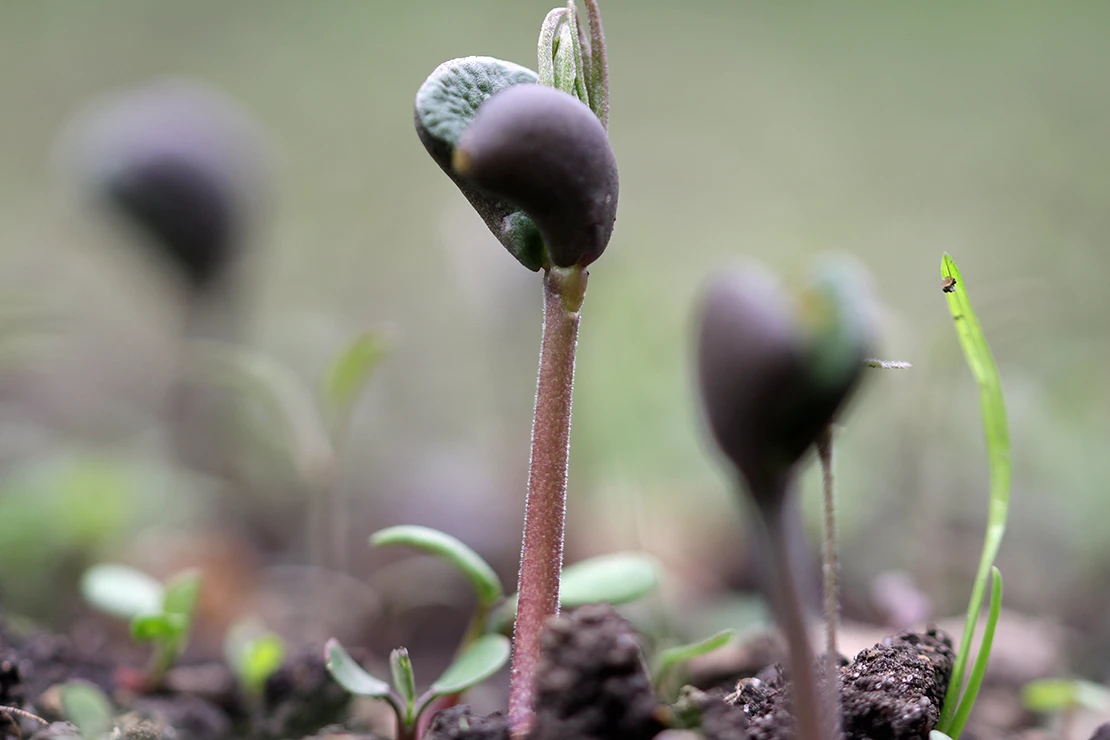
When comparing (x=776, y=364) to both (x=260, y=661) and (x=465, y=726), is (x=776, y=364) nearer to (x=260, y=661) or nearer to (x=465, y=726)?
(x=465, y=726)

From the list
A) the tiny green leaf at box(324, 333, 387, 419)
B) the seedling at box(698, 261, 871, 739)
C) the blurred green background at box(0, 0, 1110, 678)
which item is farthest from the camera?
the blurred green background at box(0, 0, 1110, 678)

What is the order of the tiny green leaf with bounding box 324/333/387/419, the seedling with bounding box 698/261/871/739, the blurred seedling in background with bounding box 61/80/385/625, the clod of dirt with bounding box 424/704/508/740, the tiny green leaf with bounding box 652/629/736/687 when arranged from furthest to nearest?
1. the blurred seedling in background with bounding box 61/80/385/625
2. the tiny green leaf with bounding box 324/333/387/419
3. the tiny green leaf with bounding box 652/629/736/687
4. the clod of dirt with bounding box 424/704/508/740
5. the seedling with bounding box 698/261/871/739

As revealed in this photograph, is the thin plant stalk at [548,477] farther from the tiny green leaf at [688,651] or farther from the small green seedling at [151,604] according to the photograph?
the small green seedling at [151,604]

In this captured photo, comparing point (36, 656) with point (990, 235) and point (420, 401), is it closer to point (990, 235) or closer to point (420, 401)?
point (420, 401)

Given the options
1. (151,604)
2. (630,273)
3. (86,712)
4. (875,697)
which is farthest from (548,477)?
(630,273)

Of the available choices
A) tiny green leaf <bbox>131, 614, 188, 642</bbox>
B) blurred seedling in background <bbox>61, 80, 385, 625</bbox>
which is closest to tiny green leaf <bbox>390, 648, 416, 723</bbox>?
tiny green leaf <bbox>131, 614, 188, 642</bbox>

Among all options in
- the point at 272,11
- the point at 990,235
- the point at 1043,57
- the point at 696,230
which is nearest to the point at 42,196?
the point at 272,11

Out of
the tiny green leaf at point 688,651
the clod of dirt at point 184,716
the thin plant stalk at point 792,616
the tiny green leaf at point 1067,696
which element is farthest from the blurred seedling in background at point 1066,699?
the clod of dirt at point 184,716

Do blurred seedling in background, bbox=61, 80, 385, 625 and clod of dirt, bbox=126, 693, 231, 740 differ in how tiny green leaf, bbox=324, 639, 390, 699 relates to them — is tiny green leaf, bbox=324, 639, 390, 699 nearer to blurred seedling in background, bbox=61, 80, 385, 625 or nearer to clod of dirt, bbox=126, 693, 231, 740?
clod of dirt, bbox=126, 693, 231, 740
